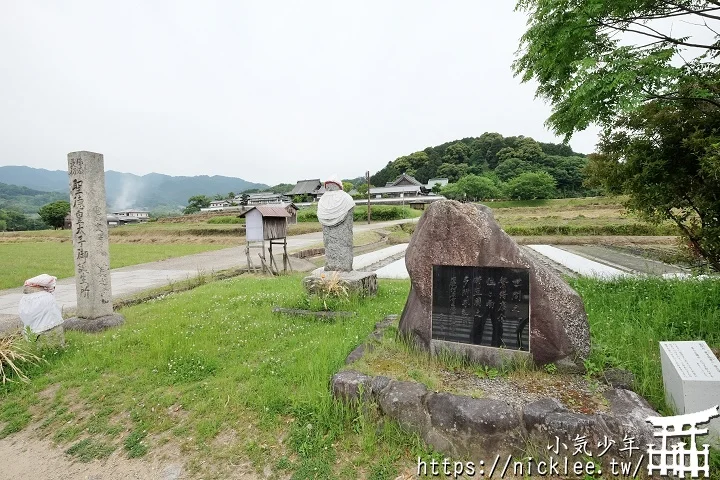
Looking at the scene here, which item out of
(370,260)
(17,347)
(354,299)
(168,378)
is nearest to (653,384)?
(354,299)

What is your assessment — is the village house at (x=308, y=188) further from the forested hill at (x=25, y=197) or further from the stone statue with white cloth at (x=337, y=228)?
the forested hill at (x=25, y=197)

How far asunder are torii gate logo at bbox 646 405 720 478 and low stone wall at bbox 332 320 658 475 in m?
0.08

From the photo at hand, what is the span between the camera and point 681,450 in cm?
264

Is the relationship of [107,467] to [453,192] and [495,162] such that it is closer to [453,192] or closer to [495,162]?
[453,192]

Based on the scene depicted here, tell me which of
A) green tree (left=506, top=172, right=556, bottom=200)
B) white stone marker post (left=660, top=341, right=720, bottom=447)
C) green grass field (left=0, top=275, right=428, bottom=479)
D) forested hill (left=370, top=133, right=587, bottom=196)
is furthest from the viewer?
forested hill (left=370, top=133, right=587, bottom=196)

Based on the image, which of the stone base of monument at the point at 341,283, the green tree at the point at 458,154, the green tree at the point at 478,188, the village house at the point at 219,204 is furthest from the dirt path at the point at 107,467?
the village house at the point at 219,204

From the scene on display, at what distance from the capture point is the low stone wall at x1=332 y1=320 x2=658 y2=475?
2.84m

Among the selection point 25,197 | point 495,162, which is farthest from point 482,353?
point 25,197

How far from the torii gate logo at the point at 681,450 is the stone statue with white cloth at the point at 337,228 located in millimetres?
6569

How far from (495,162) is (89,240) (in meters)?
73.6

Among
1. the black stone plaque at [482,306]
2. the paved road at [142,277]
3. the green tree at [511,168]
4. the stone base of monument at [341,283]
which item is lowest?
the paved road at [142,277]

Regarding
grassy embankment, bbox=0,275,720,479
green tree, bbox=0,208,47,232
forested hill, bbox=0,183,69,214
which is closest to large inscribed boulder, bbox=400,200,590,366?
grassy embankment, bbox=0,275,720,479

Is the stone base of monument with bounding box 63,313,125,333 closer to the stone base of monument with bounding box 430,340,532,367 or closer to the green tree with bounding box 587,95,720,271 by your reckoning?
the stone base of monument with bounding box 430,340,532,367

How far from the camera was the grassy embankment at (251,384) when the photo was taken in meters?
3.30
